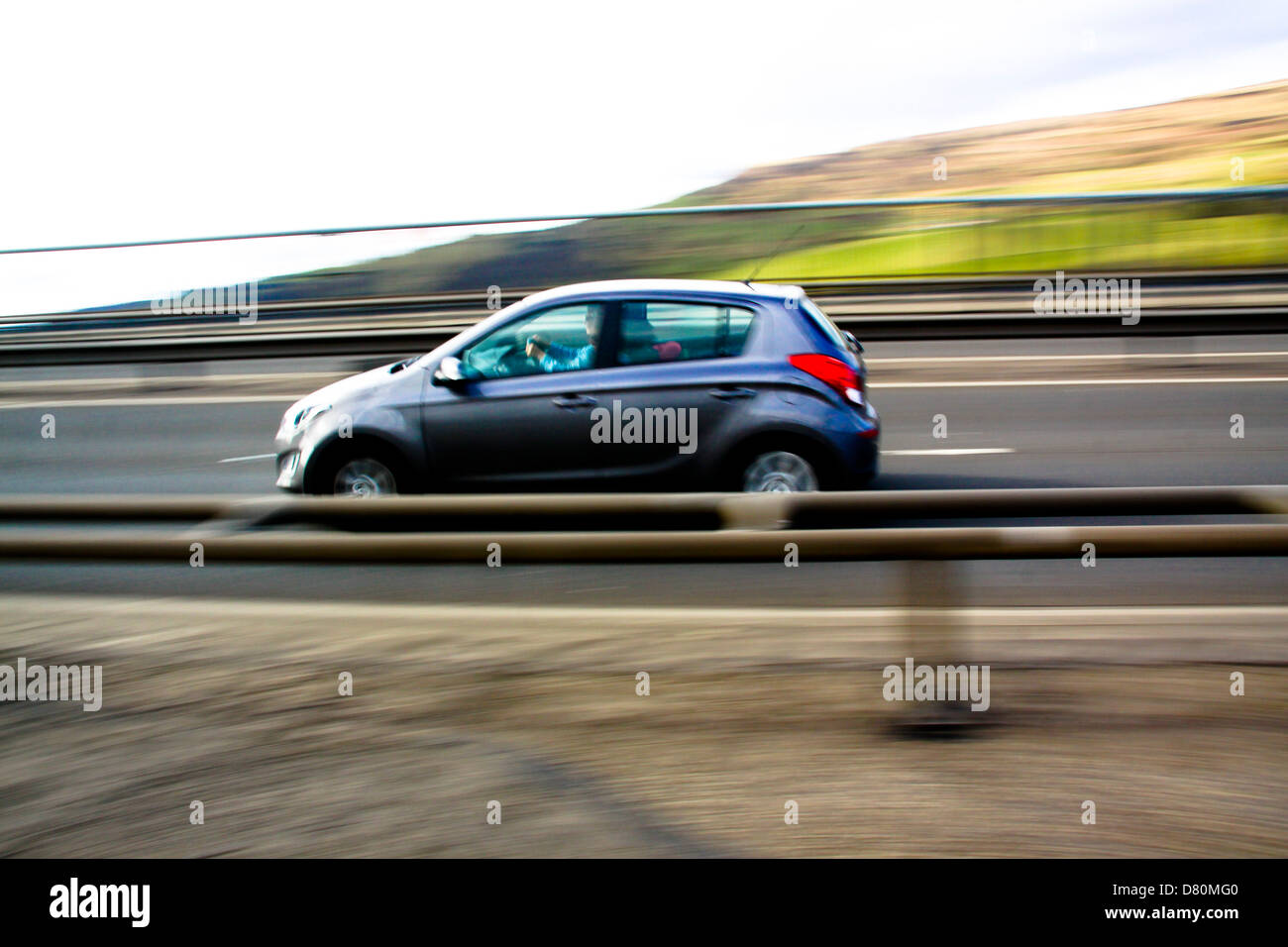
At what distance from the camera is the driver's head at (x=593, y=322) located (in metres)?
7.26

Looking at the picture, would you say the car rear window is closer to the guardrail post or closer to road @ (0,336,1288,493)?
road @ (0,336,1288,493)

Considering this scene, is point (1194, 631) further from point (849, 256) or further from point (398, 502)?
point (849, 256)

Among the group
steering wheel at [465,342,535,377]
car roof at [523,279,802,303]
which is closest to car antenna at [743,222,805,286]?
car roof at [523,279,802,303]

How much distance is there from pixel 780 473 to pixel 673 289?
137 centimetres

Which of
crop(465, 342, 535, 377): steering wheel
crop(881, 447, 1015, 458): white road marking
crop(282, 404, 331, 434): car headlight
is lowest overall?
crop(881, 447, 1015, 458): white road marking

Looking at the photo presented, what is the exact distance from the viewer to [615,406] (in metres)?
7.06

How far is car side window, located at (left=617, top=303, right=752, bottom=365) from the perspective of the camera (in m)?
7.12

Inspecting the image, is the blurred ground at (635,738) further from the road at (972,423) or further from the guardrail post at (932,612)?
the road at (972,423)

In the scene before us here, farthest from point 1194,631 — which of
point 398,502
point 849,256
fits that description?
point 849,256

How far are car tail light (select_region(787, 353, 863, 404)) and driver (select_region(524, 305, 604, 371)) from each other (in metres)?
1.24

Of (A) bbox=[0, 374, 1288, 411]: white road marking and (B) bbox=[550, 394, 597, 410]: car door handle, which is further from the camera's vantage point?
(A) bbox=[0, 374, 1288, 411]: white road marking

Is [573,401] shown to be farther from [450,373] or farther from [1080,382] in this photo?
[1080,382]

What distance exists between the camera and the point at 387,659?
4.65 metres

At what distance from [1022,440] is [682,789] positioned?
6841 mm
